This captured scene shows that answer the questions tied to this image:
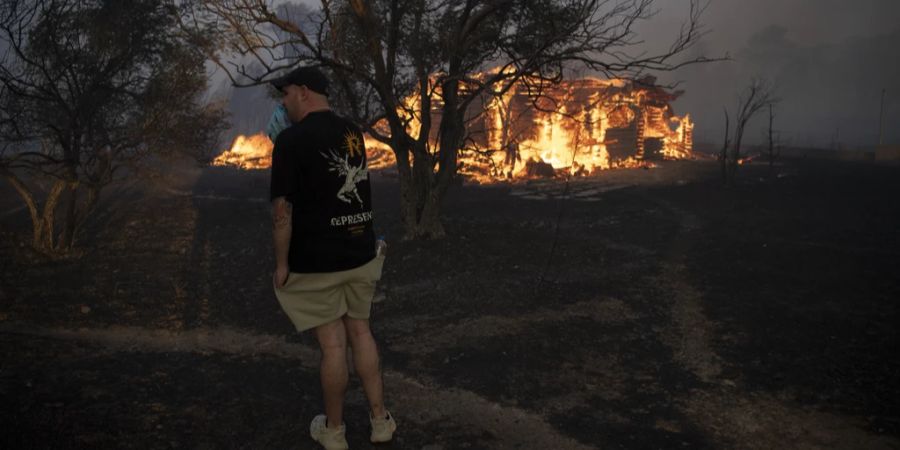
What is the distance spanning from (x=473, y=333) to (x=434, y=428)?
2.08 m

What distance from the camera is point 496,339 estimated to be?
5551 millimetres

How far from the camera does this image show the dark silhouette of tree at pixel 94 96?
8.65 metres

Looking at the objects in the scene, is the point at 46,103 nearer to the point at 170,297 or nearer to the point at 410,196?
the point at 170,297

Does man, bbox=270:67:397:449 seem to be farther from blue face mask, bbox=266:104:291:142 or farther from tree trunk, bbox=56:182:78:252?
tree trunk, bbox=56:182:78:252

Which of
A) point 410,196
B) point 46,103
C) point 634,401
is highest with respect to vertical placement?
point 46,103

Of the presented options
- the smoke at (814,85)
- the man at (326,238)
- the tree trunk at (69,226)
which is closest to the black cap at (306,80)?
the man at (326,238)

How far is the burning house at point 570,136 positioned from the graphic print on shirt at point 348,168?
18800 millimetres

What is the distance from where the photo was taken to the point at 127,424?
3.54 m

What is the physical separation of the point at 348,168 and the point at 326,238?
41 centimetres

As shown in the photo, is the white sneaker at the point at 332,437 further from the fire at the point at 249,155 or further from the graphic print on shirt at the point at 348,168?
the fire at the point at 249,155

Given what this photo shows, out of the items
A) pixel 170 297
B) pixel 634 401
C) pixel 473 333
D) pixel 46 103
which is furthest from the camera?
pixel 46 103

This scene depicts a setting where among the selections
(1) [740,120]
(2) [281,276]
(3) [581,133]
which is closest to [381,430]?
(2) [281,276]

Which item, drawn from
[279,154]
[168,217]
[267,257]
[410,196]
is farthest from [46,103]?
[279,154]

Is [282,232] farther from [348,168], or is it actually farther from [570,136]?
[570,136]
